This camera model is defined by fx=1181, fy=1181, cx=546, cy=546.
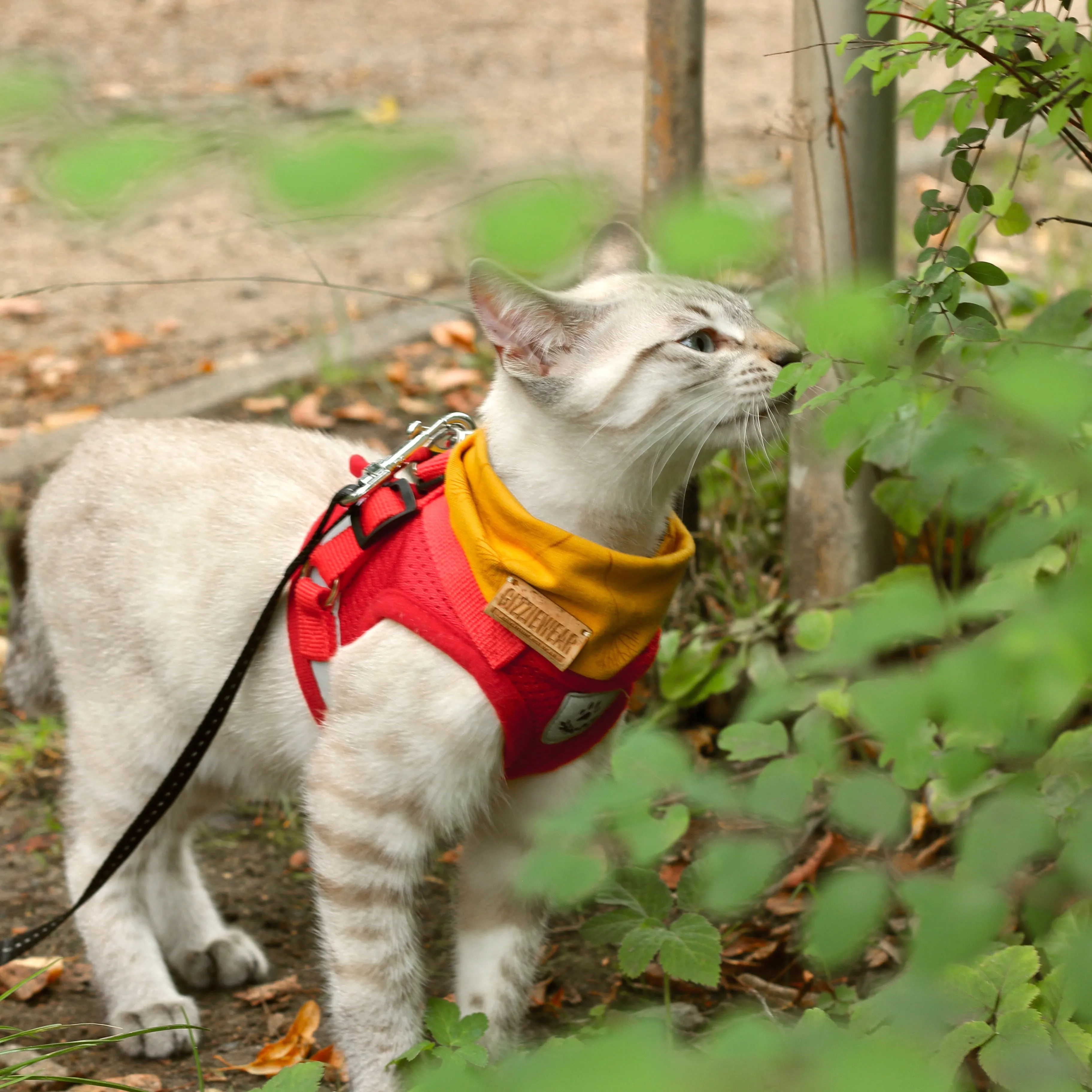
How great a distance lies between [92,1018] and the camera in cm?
259

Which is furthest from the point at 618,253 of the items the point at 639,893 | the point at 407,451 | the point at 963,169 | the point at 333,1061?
the point at 333,1061

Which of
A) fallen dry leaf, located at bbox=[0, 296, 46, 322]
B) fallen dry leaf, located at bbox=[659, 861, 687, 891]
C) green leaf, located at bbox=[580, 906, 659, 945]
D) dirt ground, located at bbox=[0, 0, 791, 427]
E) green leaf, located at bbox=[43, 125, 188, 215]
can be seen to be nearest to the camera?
green leaf, located at bbox=[43, 125, 188, 215]

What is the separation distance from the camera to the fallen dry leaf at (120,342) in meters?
5.21

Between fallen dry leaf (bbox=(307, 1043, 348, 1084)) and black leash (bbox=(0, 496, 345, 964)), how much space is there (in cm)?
56

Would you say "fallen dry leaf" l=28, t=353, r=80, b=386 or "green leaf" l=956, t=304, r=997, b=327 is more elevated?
"green leaf" l=956, t=304, r=997, b=327

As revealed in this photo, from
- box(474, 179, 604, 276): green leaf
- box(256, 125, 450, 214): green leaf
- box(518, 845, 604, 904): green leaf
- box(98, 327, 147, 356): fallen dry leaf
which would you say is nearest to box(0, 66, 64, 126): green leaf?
box(256, 125, 450, 214): green leaf

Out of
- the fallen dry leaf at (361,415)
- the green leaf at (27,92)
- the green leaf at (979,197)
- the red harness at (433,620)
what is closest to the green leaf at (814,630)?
the red harness at (433,620)

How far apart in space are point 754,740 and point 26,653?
82.4 inches

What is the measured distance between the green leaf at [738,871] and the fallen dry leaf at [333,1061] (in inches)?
57.4

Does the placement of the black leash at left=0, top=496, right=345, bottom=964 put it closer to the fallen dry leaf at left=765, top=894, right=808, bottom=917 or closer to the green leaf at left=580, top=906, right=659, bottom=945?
the green leaf at left=580, top=906, right=659, bottom=945

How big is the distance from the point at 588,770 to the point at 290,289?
13.4 ft

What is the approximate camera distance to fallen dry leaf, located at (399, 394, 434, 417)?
4.36 metres

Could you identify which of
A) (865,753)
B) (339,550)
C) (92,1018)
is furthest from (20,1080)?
(865,753)

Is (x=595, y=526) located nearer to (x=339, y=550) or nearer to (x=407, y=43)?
(x=339, y=550)
